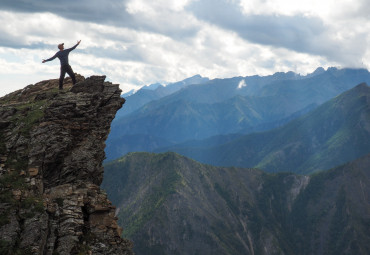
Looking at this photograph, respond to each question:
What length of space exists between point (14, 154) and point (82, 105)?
7.06 meters

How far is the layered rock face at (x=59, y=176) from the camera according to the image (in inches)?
890

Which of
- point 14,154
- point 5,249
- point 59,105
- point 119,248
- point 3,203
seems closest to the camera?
point 5,249

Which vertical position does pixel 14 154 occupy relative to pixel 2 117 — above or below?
below

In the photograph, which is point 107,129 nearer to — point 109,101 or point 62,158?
point 109,101

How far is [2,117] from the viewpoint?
100ft

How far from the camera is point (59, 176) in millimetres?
27578

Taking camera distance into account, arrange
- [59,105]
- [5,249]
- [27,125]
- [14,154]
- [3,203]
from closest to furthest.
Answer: [5,249], [3,203], [14,154], [27,125], [59,105]

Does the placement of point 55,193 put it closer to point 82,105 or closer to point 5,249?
point 5,249

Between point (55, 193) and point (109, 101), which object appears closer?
point (55, 193)

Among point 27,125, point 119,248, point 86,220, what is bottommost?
point 119,248

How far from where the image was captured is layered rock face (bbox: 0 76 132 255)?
22594 millimetres

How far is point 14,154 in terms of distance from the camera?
27.1 meters

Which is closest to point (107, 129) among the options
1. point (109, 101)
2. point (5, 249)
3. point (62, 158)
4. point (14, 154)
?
point (109, 101)

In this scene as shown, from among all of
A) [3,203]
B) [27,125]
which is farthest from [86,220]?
[27,125]
